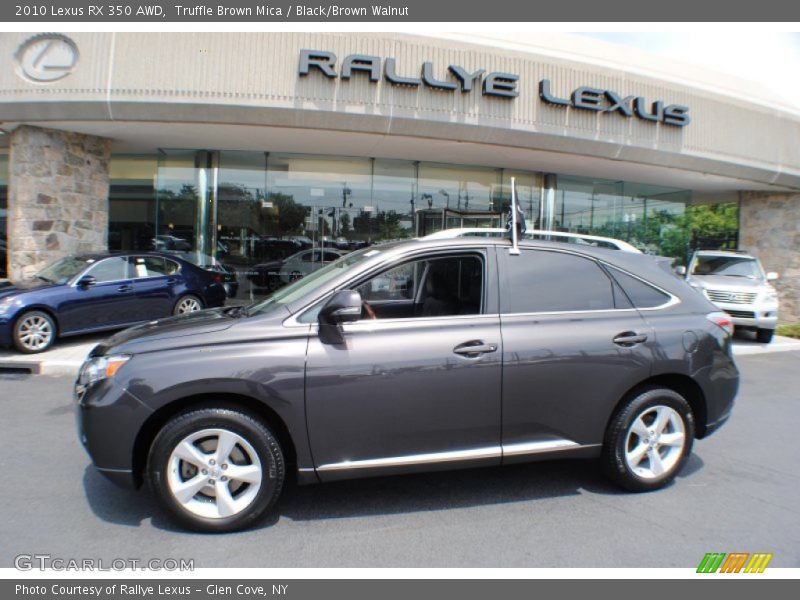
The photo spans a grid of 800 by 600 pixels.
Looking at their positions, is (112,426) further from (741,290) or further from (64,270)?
(741,290)

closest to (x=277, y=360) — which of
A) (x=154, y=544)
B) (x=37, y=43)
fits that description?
(x=154, y=544)

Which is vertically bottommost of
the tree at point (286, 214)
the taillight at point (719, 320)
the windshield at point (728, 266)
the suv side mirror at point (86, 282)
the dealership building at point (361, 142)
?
the suv side mirror at point (86, 282)

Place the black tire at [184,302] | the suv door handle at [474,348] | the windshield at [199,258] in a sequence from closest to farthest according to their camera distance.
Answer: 1. the suv door handle at [474,348]
2. the black tire at [184,302]
3. the windshield at [199,258]

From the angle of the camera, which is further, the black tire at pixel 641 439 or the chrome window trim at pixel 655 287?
the chrome window trim at pixel 655 287

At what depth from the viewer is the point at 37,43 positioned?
9.63 metres

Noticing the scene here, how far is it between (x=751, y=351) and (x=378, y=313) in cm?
915

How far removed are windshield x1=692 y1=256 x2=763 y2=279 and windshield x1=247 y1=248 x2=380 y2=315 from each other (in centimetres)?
1096

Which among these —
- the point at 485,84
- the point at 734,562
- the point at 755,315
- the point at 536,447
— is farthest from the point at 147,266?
the point at 755,315

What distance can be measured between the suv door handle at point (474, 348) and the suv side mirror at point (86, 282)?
724cm

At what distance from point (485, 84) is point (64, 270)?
8.31m

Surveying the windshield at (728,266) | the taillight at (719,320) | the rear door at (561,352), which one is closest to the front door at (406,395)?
the rear door at (561,352)

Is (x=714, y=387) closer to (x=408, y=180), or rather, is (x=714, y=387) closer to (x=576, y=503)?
(x=576, y=503)

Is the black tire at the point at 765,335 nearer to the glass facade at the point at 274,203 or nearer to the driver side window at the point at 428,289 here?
the glass facade at the point at 274,203

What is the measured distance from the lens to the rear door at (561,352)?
3.40m
